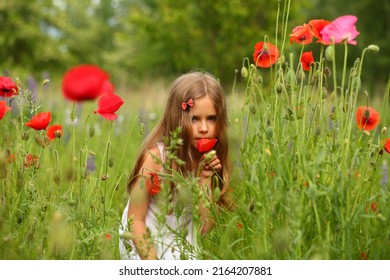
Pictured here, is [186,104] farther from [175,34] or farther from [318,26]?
[175,34]

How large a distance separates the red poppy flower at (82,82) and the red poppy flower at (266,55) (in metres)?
0.79

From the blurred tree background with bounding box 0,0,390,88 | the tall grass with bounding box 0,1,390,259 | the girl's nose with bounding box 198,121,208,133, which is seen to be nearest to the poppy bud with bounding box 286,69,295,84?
the tall grass with bounding box 0,1,390,259

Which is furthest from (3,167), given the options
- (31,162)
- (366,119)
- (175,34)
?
(175,34)

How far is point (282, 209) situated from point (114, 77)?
73.1 ft

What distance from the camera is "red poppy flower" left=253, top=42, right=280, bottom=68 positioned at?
2.03m

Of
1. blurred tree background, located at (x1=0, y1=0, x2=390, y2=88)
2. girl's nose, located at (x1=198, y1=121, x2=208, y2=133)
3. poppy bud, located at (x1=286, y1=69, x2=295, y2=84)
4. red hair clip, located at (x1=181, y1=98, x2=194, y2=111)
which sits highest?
blurred tree background, located at (x1=0, y1=0, x2=390, y2=88)

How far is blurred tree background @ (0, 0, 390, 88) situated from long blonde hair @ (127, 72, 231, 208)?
4.13 metres

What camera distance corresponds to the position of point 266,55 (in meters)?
2.11

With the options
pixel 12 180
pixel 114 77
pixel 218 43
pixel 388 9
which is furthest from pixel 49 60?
pixel 12 180

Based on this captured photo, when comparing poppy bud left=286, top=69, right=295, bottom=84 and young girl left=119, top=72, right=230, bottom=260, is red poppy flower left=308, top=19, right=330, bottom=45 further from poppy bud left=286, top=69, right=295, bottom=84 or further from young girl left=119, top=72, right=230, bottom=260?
young girl left=119, top=72, right=230, bottom=260

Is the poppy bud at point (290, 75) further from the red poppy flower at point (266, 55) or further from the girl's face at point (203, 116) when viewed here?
the girl's face at point (203, 116)

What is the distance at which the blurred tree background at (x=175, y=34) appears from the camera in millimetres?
12383

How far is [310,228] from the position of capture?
177 cm

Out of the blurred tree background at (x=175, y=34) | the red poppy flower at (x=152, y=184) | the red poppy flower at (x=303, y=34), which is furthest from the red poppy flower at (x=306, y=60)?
the blurred tree background at (x=175, y=34)
